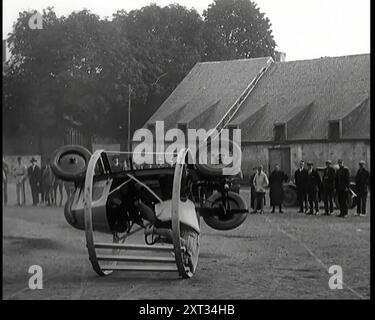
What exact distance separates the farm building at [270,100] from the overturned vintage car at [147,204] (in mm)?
570

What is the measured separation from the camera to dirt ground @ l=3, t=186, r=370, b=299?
7.75 metres

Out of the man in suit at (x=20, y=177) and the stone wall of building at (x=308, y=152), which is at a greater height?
the stone wall of building at (x=308, y=152)

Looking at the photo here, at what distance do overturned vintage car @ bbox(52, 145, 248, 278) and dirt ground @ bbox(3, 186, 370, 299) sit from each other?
0.35m

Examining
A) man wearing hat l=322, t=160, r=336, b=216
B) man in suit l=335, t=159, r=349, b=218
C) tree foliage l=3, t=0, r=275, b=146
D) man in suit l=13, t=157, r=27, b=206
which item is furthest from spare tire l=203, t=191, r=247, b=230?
man wearing hat l=322, t=160, r=336, b=216

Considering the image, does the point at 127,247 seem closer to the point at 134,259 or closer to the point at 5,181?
the point at 134,259

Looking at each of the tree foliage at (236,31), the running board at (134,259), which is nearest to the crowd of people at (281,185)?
the running board at (134,259)

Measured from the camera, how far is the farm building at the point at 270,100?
30.0 ft

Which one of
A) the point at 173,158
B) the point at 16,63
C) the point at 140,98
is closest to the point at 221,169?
the point at 173,158

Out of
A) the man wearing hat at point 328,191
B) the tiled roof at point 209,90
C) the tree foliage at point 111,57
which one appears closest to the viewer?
the tree foliage at point 111,57

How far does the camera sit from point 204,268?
9.79 metres

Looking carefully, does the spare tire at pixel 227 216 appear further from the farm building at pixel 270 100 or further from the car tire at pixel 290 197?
the car tire at pixel 290 197

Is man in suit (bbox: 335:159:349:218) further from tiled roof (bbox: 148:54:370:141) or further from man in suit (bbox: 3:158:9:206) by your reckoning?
man in suit (bbox: 3:158:9:206)

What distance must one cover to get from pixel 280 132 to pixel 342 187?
27.2ft
